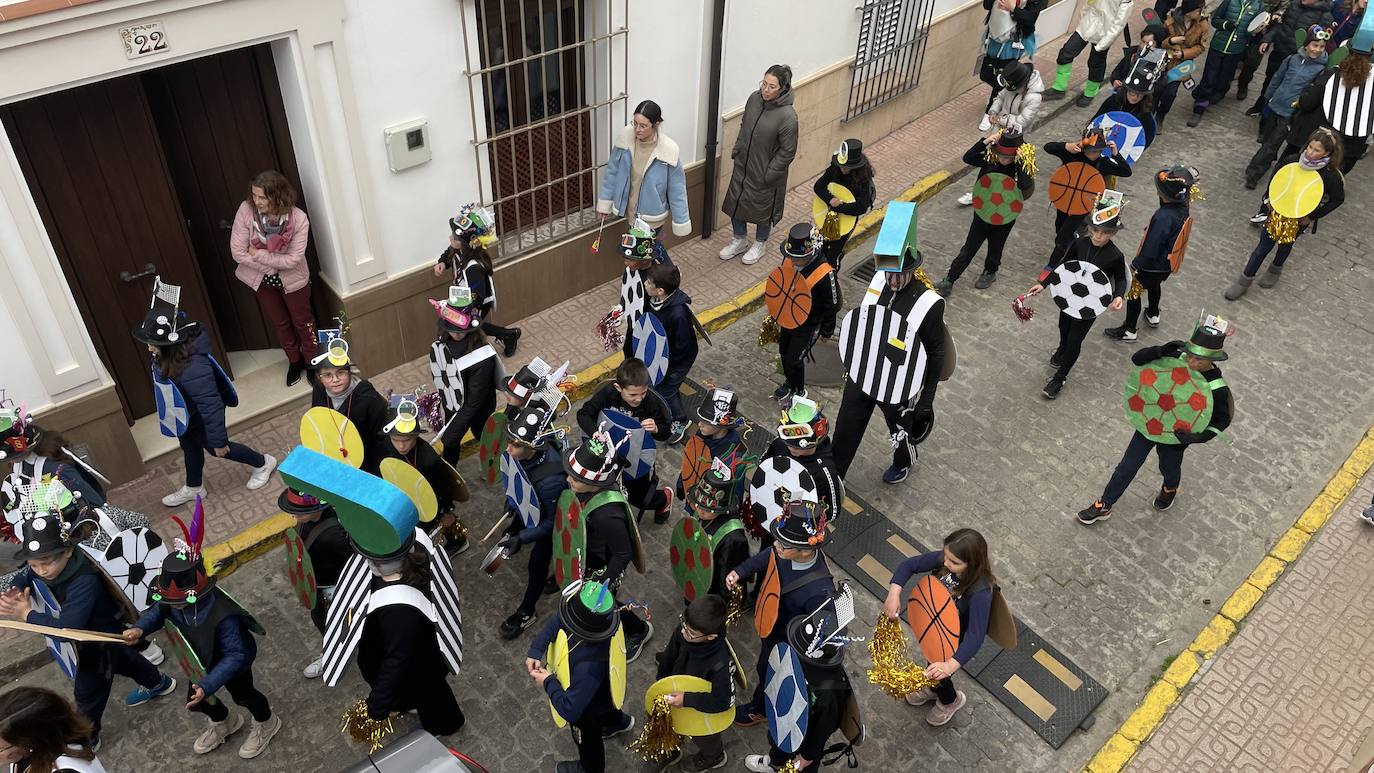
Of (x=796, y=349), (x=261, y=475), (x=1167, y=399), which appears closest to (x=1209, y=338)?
(x=1167, y=399)

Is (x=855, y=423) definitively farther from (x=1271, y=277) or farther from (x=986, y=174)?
(x=1271, y=277)

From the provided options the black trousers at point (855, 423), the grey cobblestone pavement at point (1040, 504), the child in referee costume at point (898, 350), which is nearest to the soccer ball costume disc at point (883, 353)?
the child in referee costume at point (898, 350)

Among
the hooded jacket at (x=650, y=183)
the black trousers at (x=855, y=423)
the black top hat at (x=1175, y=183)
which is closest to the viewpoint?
the black trousers at (x=855, y=423)

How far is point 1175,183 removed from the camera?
7.77m

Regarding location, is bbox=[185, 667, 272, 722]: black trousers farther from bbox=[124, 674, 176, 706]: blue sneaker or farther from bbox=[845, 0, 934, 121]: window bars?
bbox=[845, 0, 934, 121]: window bars

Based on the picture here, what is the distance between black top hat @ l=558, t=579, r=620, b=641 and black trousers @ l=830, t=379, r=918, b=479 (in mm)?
2692

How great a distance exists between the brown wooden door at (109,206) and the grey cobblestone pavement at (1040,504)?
81.3 inches

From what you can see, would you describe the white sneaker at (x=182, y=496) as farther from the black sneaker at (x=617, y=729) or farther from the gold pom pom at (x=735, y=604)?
the gold pom pom at (x=735, y=604)

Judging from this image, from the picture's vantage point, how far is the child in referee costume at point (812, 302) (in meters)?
7.25

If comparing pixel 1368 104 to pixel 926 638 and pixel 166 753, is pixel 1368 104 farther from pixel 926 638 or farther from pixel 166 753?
pixel 166 753

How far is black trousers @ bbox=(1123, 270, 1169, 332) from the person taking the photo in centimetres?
847

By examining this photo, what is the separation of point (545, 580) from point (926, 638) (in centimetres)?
236

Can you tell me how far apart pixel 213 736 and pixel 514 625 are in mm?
1764

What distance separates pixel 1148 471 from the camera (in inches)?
301
